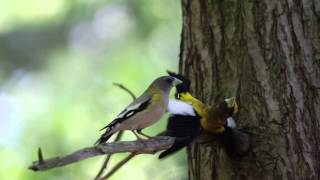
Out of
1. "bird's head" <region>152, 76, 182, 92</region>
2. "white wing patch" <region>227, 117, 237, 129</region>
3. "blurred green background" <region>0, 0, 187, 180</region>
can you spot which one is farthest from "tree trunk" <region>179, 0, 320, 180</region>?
"blurred green background" <region>0, 0, 187, 180</region>

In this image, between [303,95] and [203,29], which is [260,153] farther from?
[203,29]

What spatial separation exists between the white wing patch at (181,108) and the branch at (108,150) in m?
0.12

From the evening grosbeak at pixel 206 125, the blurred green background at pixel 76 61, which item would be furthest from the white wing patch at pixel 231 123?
the blurred green background at pixel 76 61

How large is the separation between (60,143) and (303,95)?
225 cm

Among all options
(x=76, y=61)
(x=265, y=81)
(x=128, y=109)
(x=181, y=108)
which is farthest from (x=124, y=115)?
(x=76, y=61)

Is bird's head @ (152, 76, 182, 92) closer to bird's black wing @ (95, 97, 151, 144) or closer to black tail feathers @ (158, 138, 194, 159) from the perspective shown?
bird's black wing @ (95, 97, 151, 144)

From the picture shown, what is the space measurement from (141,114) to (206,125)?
0.20 m

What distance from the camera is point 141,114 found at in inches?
73.4

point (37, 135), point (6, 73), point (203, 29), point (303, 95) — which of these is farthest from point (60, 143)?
point (303, 95)

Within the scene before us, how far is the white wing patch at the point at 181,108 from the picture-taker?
1.77m

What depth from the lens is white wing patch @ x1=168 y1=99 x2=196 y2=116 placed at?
1.77 m

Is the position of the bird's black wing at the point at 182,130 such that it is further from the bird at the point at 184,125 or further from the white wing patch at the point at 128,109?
the white wing patch at the point at 128,109

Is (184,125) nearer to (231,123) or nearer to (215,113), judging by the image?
(215,113)

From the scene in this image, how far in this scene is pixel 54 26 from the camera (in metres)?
4.49
